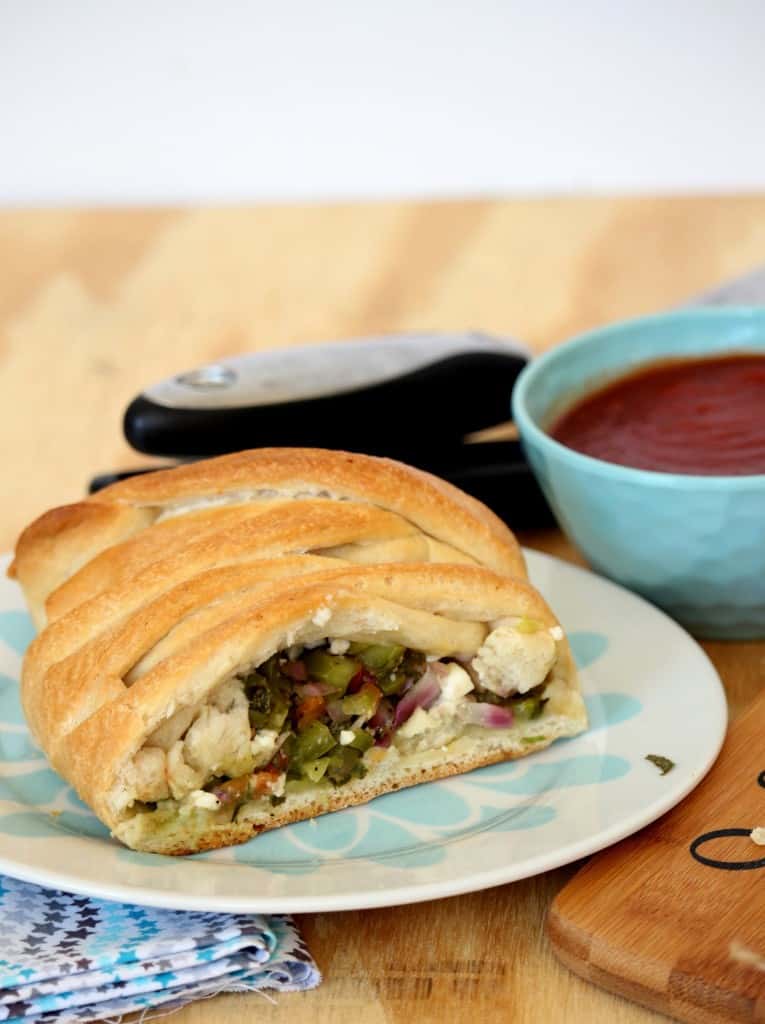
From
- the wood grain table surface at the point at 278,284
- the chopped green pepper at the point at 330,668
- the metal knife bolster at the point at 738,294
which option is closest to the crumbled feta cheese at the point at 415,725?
the chopped green pepper at the point at 330,668

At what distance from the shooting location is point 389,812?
186 centimetres

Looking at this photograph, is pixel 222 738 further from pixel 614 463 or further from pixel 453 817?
pixel 614 463

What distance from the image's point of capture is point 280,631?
1.79m

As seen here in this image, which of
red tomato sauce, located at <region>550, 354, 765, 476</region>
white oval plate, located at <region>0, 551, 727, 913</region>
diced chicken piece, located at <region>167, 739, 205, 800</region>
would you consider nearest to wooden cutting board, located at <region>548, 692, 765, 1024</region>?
white oval plate, located at <region>0, 551, 727, 913</region>

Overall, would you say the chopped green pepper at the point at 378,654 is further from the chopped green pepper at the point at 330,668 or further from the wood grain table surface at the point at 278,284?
the wood grain table surface at the point at 278,284

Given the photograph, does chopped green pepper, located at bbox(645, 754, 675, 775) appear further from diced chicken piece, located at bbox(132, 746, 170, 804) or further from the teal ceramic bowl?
diced chicken piece, located at bbox(132, 746, 170, 804)

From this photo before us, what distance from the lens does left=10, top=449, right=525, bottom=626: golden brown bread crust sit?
6.50 ft

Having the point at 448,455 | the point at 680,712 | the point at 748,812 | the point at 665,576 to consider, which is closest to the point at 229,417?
the point at 448,455

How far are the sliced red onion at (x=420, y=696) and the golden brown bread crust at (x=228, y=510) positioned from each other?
0.18 m

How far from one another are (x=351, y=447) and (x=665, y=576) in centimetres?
61

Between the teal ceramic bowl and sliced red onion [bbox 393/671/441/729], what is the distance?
41 cm

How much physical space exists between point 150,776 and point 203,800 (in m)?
0.07

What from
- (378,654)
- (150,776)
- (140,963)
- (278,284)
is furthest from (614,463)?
(278,284)

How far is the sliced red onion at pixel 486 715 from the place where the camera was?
6.43ft
